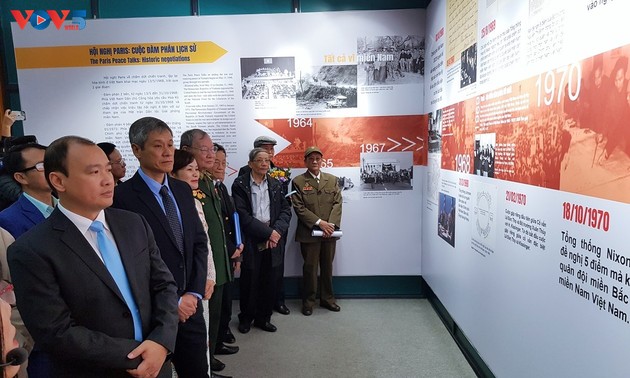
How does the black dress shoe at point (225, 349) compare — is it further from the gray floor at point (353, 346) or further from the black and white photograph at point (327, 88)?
the black and white photograph at point (327, 88)

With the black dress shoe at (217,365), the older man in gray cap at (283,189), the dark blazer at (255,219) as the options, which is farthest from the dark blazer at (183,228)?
the older man in gray cap at (283,189)

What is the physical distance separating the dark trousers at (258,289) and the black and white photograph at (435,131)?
184 cm

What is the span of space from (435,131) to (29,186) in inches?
121

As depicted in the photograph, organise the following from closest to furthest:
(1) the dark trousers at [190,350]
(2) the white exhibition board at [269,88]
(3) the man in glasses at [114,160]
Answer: (1) the dark trousers at [190,350] → (3) the man in glasses at [114,160] → (2) the white exhibition board at [269,88]

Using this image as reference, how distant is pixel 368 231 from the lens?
408 centimetres

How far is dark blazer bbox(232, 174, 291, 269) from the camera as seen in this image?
3244mm

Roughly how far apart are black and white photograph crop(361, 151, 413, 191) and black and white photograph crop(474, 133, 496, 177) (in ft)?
4.77

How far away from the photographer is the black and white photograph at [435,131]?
3381 millimetres

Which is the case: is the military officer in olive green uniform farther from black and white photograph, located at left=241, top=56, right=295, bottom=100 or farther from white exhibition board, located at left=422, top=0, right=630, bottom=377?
white exhibition board, located at left=422, top=0, right=630, bottom=377

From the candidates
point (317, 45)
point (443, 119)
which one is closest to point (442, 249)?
point (443, 119)

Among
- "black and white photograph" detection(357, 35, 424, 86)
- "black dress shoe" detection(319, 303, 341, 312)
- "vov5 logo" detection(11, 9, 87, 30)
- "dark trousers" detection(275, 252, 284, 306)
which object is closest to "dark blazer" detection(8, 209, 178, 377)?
"dark trousers" detection(275, 252, 284, 306)

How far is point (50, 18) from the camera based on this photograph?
3840mm

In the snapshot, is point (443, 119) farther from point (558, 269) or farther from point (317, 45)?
point (558, 269)

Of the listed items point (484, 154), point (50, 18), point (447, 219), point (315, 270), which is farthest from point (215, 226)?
point (50, 18)
